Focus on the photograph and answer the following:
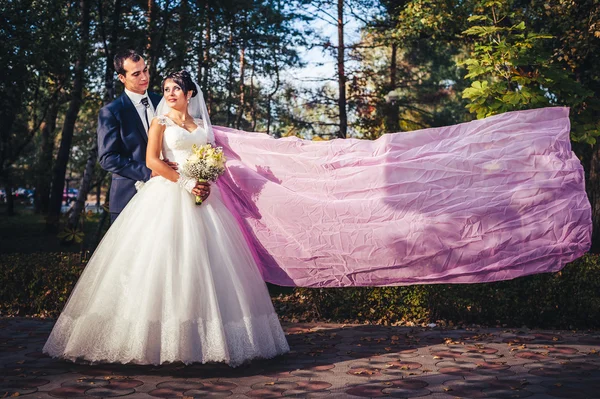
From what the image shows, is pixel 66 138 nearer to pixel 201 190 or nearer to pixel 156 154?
pixel 156 154

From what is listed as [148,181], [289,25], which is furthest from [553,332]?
[289,25]

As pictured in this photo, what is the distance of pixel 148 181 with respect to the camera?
5977 millimetres

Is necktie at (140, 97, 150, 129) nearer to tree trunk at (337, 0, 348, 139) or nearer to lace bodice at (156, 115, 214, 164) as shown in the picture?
lace bodice at (156, 115, 214, 164)

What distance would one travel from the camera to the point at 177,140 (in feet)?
19.4

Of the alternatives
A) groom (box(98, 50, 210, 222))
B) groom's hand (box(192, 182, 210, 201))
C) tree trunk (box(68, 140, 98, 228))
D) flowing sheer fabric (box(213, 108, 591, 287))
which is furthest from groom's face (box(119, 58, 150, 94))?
tree trunk (box(68, 140, 98, 228))

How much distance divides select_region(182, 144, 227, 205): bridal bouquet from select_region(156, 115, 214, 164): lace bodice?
26 cm

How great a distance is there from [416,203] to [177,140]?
2.27m

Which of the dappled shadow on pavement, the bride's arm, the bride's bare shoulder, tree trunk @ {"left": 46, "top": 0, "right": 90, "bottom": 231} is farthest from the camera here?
tree trunk @ {"left": 46, "top": 0, "right": 90, "bottom": 231}

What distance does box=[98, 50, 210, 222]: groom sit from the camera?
6.02 metres

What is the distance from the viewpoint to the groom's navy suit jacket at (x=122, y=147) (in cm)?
602

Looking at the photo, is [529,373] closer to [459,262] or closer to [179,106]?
[459,262]

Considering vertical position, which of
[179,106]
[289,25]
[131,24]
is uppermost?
[289,25]

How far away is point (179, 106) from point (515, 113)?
10.6ft

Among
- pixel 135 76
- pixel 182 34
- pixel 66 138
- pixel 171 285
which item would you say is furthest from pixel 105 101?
pixel 171 285
